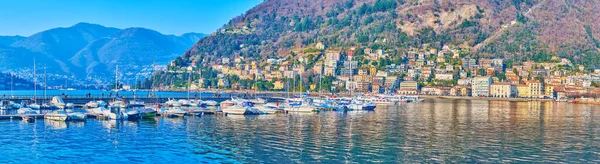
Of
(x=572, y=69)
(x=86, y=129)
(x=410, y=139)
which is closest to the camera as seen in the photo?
(x=410, y=139)

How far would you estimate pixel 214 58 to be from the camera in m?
198

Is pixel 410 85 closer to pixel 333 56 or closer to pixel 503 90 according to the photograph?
pixel 503 90

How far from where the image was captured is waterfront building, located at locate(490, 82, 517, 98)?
134 metres

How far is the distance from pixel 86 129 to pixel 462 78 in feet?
380

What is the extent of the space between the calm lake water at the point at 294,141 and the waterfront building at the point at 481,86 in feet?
267

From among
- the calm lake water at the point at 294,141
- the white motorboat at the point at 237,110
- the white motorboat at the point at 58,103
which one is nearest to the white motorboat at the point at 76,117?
the calm lake water at the point at 294,141

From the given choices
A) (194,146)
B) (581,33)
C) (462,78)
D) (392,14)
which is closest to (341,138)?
(194,146)

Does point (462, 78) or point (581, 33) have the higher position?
point (581, 33)

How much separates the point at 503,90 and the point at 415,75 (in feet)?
84.7

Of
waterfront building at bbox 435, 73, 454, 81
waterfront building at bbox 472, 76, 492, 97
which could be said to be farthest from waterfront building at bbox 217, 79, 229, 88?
waterfront building at bbox 472, 76, 492, 97

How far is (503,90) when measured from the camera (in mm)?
135375

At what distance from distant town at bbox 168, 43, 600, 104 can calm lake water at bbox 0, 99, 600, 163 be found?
267 feet

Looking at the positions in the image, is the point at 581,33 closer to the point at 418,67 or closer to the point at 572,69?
the point at 572,69

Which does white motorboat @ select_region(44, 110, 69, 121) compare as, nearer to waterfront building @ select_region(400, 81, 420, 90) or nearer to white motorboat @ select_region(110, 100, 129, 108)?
white motorboat @ select_region(110, 100, 129, 108)
